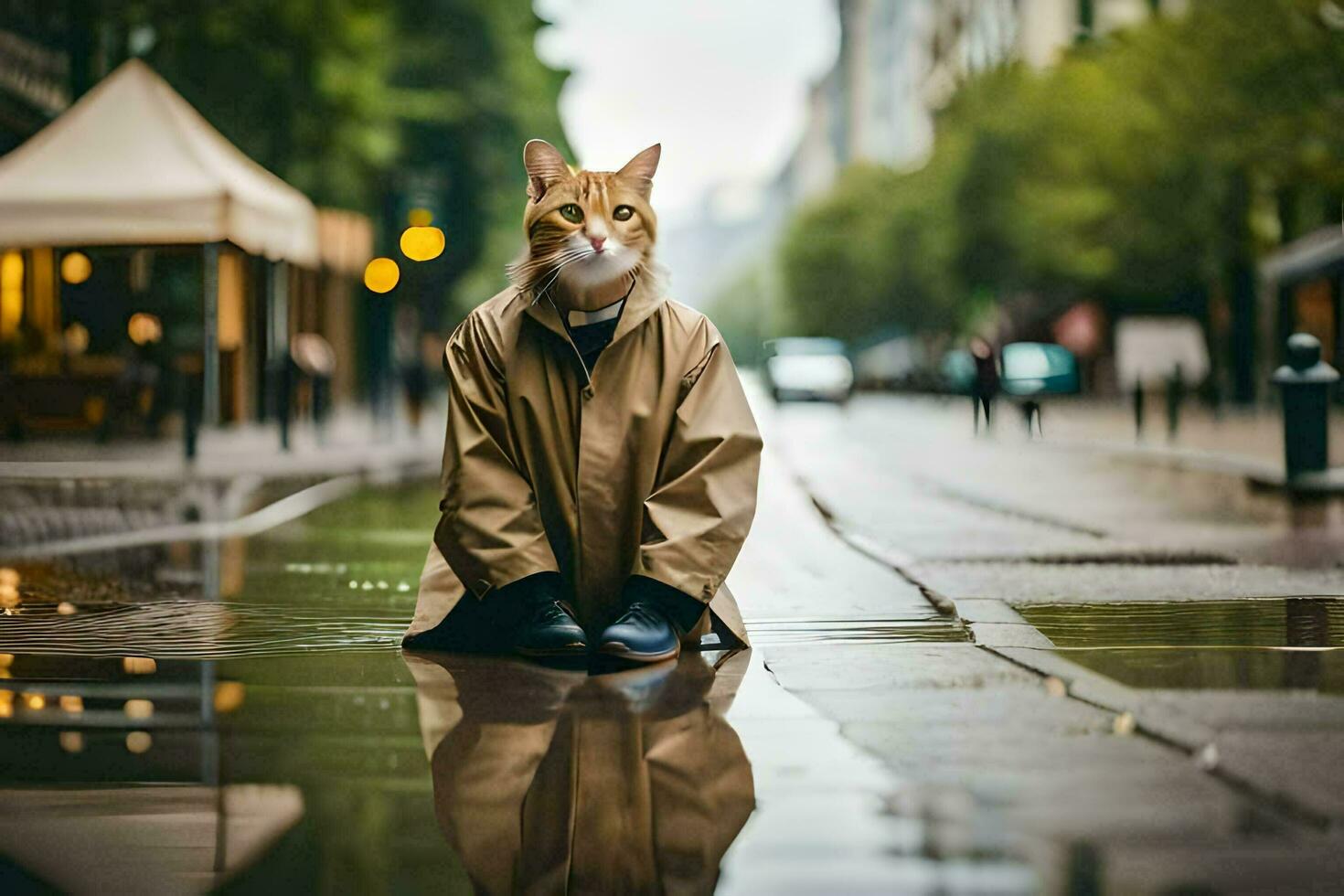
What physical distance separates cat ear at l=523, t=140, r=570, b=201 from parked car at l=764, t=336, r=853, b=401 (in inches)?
1752

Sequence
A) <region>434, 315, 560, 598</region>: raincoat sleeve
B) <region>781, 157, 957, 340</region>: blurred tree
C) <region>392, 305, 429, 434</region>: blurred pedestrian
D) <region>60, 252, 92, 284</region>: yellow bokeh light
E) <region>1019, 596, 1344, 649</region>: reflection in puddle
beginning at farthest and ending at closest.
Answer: <region>781, 157, 957, 340</region>: blurred tree, <region>392, 305, 429, 434</region>: blurred pedestrian, <region>60, 252, 92, 284</region>: yellow bokeh light, <region>1019, 596, 1344, 649</region>: reflection in puddle, <region>434, 315, 560, 598</region>: raincoat sleeve

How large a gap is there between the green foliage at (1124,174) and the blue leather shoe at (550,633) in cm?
2359

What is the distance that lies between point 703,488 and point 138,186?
15.6m

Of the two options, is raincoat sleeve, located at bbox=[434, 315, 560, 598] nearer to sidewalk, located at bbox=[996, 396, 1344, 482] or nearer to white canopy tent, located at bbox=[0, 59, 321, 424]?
sidewalk, located at bbox=[996, 396, 1344, 482]

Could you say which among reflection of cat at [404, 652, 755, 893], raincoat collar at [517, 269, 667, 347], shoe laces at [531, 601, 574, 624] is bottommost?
reflection of cat at [404, 652, 755, 893]

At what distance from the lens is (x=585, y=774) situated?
15.3 ft

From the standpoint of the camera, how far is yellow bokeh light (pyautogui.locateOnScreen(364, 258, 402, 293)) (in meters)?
27.5

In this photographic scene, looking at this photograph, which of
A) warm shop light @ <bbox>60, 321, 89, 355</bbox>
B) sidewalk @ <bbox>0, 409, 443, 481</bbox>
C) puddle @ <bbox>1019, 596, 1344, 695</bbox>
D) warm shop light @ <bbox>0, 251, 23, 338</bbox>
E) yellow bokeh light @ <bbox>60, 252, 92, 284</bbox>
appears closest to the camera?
puddle @ <bbox>1019, 596, 1344, 695</bbox>

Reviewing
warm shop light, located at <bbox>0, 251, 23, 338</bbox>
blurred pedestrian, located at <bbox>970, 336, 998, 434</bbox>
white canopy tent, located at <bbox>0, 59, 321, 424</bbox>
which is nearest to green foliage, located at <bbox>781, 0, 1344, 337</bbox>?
blurred pedestrian, located at <bbox>970, 336, 998, 434</bbox>

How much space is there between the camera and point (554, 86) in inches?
1693

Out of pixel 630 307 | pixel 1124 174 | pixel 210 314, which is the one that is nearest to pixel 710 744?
pixel 630 307

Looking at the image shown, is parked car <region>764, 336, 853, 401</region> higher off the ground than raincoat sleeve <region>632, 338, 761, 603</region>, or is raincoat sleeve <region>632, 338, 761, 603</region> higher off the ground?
parked car <region>764, 336, 853, 401</region>

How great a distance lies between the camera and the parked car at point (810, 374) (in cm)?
5112

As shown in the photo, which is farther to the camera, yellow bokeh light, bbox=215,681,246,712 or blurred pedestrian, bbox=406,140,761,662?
blurred pedestrian, bbox=406,140,761,662
